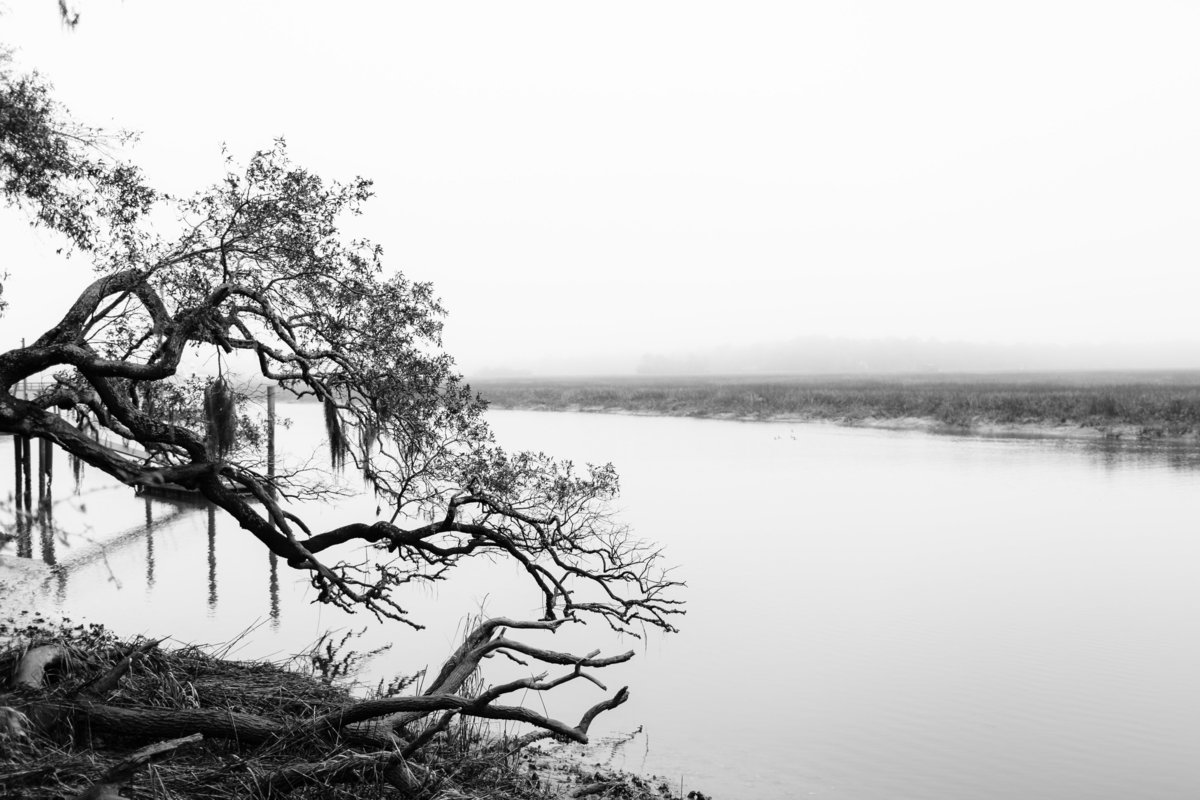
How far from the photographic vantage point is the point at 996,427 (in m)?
48.2

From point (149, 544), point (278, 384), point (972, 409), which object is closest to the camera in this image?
point (278, 384)

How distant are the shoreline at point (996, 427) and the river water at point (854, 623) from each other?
13.3 m

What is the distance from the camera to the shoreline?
40.7m

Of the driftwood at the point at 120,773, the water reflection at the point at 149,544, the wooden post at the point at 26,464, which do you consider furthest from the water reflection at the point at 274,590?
the driftwood at the point at 120,773

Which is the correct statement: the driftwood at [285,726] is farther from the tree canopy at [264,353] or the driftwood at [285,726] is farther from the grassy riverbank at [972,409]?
the grassy riverbank at [972,409]

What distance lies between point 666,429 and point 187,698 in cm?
4726

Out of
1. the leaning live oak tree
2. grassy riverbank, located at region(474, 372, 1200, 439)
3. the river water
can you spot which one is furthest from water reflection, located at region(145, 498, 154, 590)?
grassy riverbank, located at region(474, 372, 1200, 439)

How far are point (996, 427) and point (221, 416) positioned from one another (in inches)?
1761

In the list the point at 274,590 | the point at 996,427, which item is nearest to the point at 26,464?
the point at 274,590

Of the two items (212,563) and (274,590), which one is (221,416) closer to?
(274,590)

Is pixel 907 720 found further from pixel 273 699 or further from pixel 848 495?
pixel 848 495

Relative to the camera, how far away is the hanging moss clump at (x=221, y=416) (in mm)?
9781

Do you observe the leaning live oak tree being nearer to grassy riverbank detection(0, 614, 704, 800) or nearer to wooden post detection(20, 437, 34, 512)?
grassy riverbank detection(0, 614, 704, 800)

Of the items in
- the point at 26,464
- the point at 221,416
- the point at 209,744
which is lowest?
the point at 209,744
